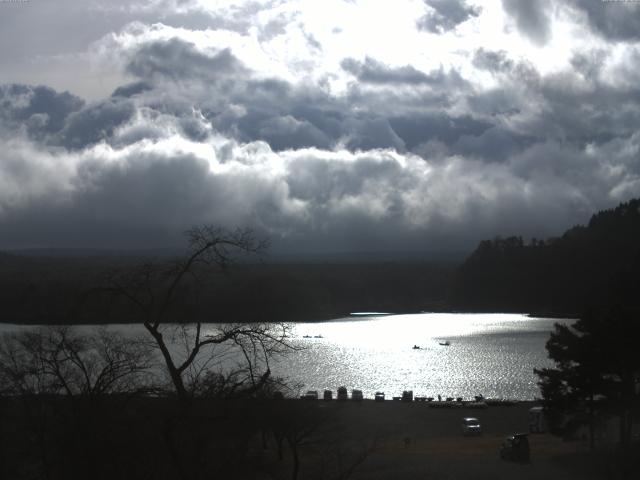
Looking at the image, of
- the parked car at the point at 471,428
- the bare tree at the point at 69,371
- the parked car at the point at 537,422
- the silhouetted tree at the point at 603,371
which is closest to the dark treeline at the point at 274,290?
the bare tree at the point at 69,371

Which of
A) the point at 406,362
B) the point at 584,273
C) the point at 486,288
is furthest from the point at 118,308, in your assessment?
the point at 486,288

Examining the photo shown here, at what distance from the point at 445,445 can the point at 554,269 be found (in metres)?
114

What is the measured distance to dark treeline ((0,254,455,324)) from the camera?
21.1 m

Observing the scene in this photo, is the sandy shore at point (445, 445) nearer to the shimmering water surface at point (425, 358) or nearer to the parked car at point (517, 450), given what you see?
the parked car at point (517, 450)

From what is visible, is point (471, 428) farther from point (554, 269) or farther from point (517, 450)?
point (554, 269)

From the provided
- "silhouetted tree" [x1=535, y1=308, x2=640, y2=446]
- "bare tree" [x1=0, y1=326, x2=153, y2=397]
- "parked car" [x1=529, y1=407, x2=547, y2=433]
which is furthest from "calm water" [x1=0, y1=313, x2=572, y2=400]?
"bare tree" [x1=0, y1=326, x2=153, y2=397]

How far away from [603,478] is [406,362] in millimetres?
58749

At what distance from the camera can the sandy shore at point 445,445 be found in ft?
71.0

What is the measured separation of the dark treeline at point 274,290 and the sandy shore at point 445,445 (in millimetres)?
5747

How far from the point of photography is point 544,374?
24.6 meters

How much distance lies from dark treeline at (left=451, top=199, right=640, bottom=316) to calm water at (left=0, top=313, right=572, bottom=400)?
735cm

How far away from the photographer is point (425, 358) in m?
82.7

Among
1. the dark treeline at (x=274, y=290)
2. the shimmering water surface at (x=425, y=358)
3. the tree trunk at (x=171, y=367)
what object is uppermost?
the dark treeline at (x=274, y=290)

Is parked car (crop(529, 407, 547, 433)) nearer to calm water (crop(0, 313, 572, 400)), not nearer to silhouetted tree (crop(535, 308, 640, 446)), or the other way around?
silhouetted tree (crop(535, 308, 640, 446))
